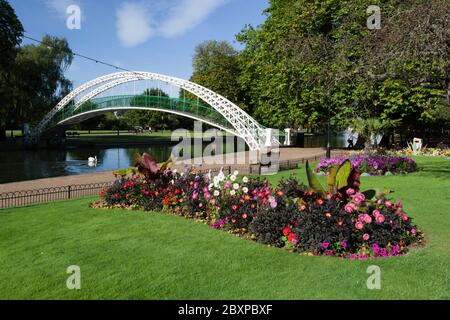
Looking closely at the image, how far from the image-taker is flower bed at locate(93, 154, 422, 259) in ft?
20.8

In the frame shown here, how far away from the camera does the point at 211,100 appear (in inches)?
1527

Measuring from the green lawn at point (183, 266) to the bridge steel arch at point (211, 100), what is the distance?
27354mm

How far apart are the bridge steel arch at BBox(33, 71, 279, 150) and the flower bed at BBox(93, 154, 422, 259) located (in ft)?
85.8

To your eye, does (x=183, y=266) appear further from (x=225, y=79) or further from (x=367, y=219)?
(x=225, y=79)

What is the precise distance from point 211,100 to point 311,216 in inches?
1300

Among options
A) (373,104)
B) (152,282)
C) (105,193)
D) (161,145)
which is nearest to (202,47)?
(161,145)

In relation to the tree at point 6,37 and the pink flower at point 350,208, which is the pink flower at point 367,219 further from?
the tree at point 6,37

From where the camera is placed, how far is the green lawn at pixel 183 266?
4.97m

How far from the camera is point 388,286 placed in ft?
16.4

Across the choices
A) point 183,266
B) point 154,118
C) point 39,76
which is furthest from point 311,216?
point 154,118

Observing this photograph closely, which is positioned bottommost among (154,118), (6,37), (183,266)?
(183,266)
